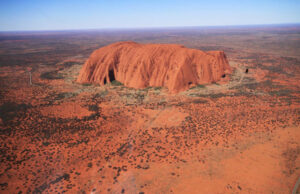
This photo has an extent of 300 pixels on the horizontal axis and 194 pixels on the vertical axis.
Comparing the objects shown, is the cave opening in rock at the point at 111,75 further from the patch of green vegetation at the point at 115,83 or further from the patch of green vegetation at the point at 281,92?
the patch of green vegetation at the point at 281,92

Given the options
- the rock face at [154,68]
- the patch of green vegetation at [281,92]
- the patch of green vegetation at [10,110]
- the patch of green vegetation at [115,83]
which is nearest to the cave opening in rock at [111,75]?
the rock face at [154,68]

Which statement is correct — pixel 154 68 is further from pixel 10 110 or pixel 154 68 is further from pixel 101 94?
pixel 10 110

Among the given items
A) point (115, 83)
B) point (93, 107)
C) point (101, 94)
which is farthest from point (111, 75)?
point (93, 107)

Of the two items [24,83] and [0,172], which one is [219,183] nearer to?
[0,172]

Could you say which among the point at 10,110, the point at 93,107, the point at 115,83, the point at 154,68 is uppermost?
the point at 154,68

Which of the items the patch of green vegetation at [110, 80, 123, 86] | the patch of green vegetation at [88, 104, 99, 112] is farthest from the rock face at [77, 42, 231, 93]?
the patch of green vegetation at [88, 104, 99, 112]

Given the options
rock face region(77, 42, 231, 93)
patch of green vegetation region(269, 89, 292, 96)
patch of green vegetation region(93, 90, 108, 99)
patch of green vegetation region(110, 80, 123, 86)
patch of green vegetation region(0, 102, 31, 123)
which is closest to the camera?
patch of green vegetation region(0, 102, 31, 123)

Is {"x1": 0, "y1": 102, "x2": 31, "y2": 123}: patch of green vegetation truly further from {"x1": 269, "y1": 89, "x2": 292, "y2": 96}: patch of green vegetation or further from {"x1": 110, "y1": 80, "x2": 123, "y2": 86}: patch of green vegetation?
{"x1": 269, "y1": 89, "x2": 292, "y2": 96}: patch of green vegetation

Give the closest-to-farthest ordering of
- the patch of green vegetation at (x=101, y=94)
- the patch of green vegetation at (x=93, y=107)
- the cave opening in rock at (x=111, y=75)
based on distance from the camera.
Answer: the patch of green vegetation at (x=93, y=107) → the patch of green vegetation at (x=101, y=94) → the cave opening in rock at (x=111, y=75)
